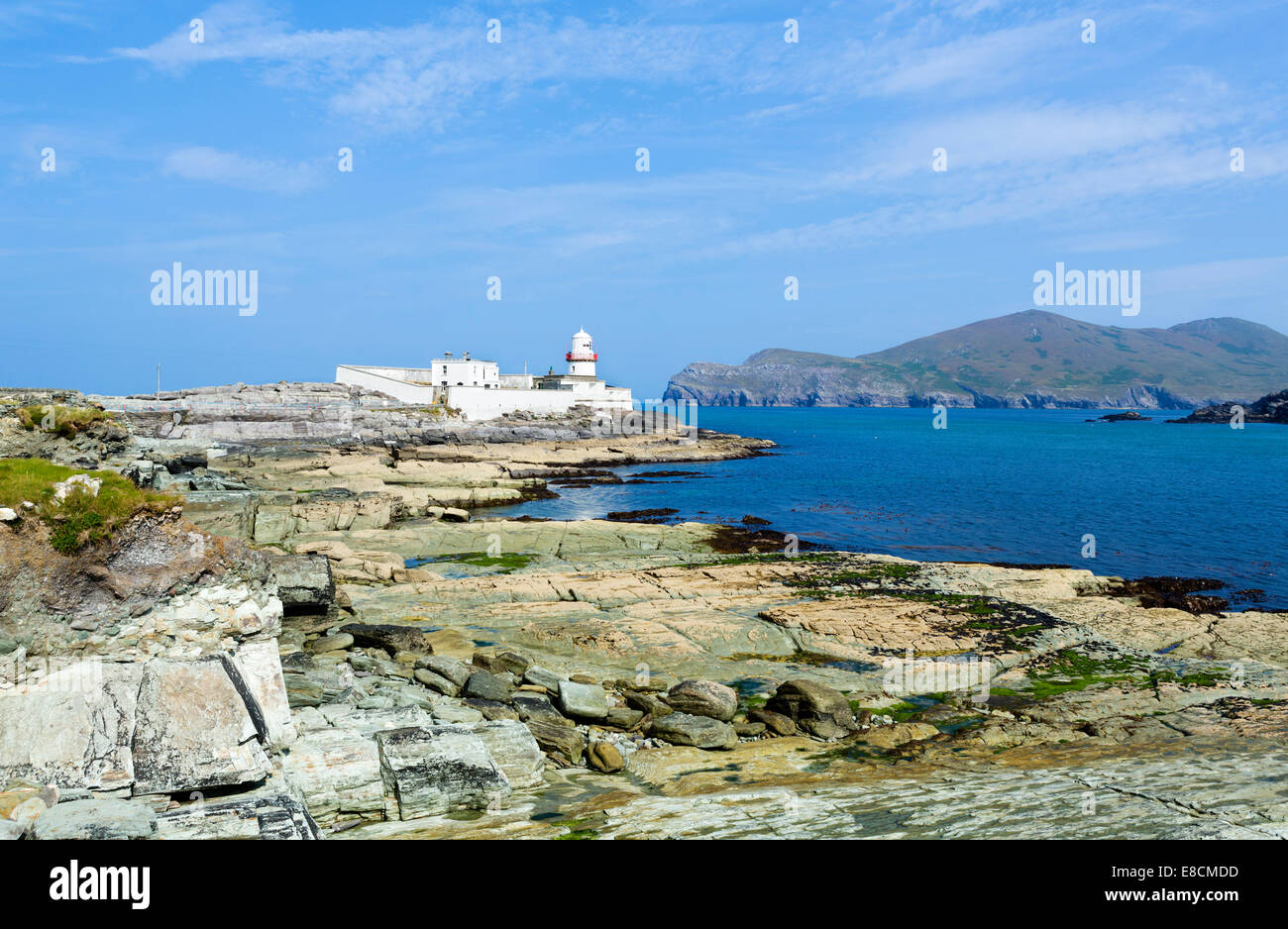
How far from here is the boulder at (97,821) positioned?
19.4 ft

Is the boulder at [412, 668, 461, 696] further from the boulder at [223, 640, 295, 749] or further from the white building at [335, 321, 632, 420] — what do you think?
the white building at [335, 321, 632, 420]

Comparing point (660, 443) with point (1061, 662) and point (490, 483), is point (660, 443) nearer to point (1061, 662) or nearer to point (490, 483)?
point (490, 483)

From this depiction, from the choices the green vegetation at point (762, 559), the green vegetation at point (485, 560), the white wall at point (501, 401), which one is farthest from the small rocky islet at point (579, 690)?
the white wall at point (501, 401)

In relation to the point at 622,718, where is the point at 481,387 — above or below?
above

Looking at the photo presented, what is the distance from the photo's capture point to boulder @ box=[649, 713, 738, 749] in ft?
38.8

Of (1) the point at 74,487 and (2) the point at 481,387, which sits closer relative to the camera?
(1) the point at 74,487

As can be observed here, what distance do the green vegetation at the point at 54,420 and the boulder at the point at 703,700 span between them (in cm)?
1406

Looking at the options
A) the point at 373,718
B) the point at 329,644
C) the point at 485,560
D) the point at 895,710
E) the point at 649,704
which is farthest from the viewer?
the point at 485,560

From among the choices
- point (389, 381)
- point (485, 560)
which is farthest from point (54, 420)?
point (389, 381)

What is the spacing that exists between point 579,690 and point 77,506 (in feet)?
24.7

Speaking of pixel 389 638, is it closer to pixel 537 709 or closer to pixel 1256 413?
pixel 537 709

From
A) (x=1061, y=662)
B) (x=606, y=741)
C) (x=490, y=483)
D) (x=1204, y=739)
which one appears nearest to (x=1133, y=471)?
(x=490, y=483)

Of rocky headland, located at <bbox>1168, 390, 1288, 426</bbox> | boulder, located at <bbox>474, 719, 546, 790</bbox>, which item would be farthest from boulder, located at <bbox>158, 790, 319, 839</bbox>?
rocky headland, located at <bbox>1168, 390, 1288, 426</bbox>

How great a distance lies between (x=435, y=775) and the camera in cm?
809
